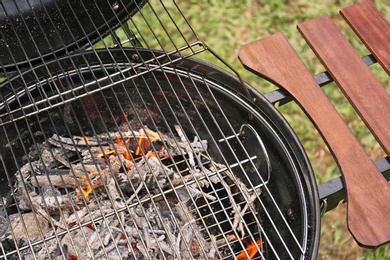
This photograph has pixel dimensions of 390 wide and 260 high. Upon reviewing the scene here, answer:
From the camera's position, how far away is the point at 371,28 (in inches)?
79.9

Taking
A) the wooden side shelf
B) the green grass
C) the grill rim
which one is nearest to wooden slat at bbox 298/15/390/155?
the wooden side shelf

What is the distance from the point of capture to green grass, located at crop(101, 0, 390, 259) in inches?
101

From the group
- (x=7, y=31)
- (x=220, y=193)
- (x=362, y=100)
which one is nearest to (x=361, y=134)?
(x=362, y=100)

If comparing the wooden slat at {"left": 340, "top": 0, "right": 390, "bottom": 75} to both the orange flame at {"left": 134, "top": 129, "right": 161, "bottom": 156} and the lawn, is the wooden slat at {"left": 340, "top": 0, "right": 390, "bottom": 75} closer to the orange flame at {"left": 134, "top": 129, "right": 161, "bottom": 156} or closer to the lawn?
the lawn

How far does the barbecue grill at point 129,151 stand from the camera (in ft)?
4.94

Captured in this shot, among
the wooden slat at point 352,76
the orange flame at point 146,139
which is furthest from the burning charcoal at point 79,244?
the wooden slat at point 352,76

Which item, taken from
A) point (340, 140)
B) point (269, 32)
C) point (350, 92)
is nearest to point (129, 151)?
point (340, 140)

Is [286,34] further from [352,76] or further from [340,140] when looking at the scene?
[340,140]

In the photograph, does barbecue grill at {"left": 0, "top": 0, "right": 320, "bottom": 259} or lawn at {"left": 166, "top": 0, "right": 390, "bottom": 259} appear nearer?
barbecue grill at {"left": 0, "top": 0, "right": 320, "bottom": 259}

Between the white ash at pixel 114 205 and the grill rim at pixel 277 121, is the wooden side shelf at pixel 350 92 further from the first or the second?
the white ash at pixel 114 205

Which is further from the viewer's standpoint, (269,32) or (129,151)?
(269,32)

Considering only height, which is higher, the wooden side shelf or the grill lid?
the grill lid

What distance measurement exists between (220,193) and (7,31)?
3.31ft

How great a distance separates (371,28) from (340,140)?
605 mm
